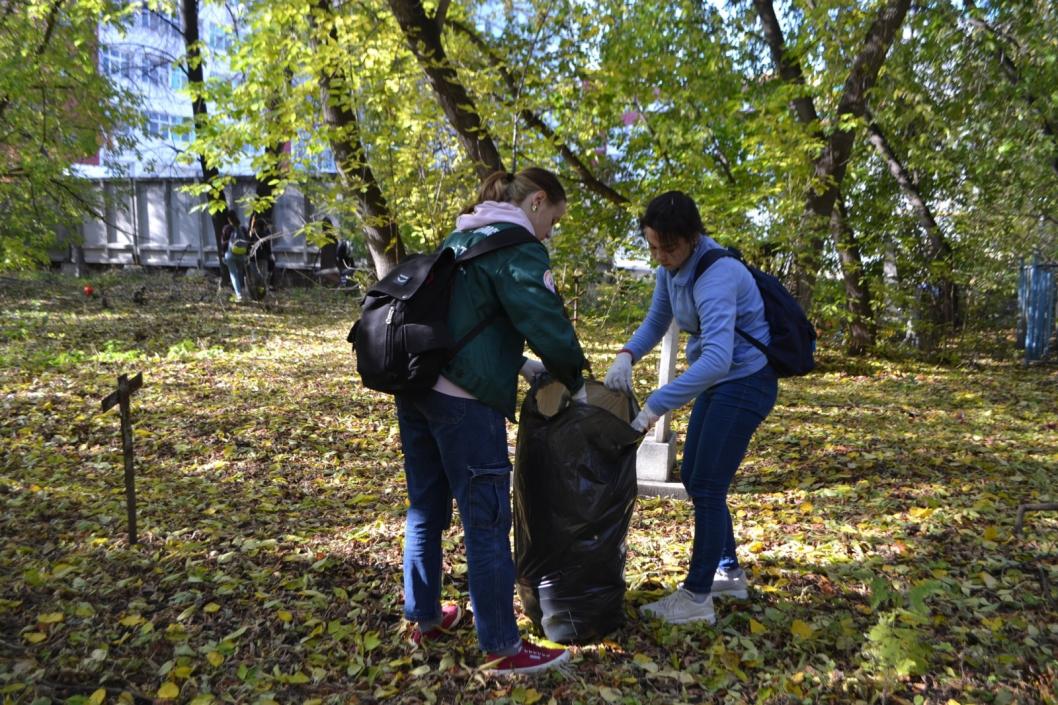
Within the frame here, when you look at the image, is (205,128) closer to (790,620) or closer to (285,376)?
(285,376)

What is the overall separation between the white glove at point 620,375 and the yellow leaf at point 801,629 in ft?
3.25

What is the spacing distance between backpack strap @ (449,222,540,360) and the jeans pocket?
0.35 meters

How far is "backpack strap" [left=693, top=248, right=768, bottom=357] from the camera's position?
2.43 m

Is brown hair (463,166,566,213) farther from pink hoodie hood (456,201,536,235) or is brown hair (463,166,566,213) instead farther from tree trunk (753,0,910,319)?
tree trunk (753,0,910,319)

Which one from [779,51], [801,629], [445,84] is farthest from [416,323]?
[779,51]

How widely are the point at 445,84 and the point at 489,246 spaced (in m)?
3.93

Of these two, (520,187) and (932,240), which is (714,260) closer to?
(520,187)

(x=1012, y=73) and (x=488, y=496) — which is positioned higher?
(x=1012, y=73)

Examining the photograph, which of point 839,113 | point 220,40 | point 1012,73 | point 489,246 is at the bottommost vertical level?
point 489,246

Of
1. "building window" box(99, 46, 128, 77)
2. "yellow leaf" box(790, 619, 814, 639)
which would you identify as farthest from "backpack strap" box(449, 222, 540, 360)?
"building window" box(99, 46, 128, 77)

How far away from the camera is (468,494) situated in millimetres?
2201

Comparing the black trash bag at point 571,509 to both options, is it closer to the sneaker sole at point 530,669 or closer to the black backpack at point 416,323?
the sneaker sole at point 530,669

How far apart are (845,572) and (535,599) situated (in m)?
1.36

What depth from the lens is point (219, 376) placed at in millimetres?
6977
